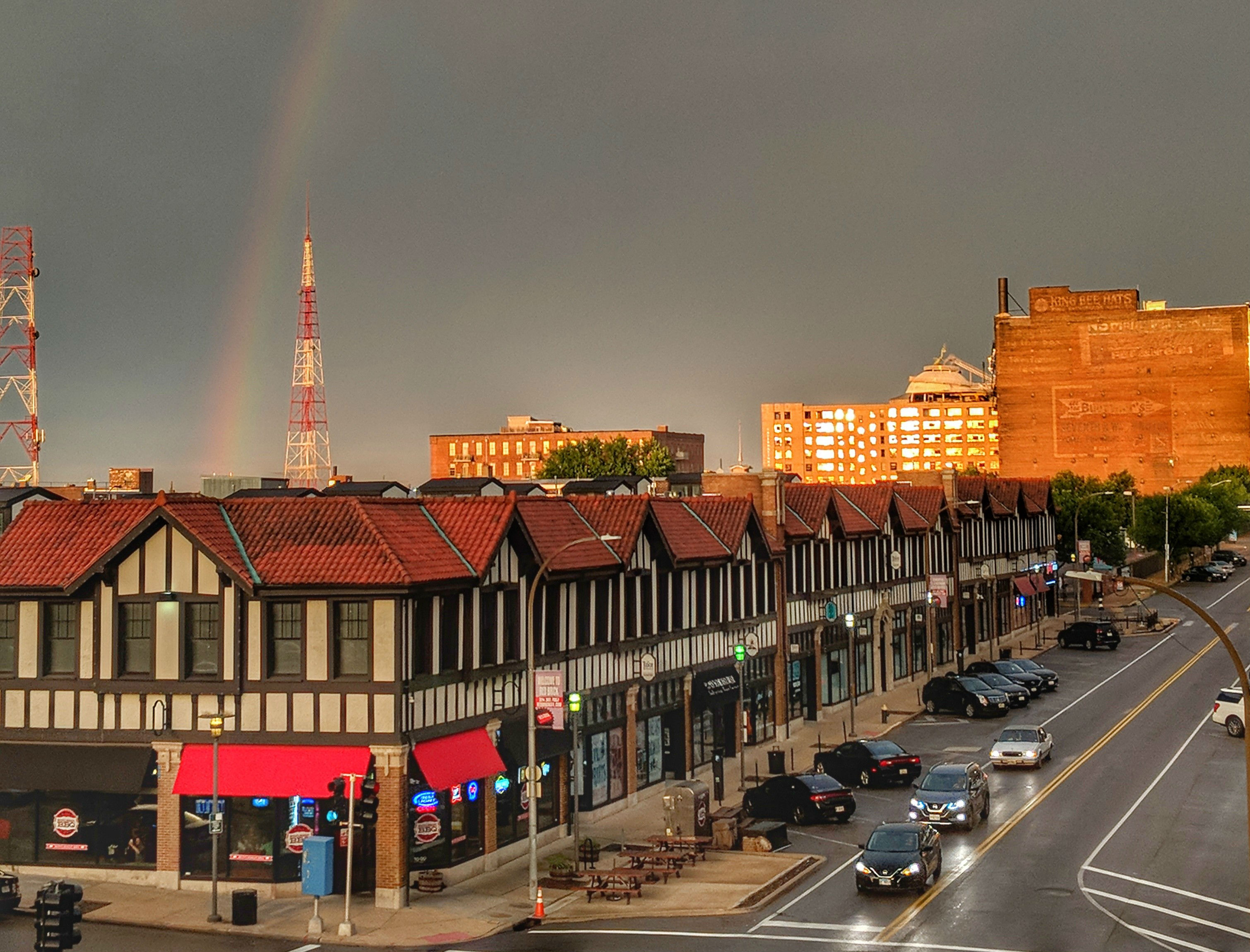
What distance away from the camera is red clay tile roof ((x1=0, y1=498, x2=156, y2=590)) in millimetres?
39656

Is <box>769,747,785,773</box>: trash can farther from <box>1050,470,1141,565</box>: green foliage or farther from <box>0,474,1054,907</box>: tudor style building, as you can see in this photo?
<box>1050,470,1141,565</box>: green foliage

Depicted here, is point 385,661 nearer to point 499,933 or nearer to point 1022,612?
point 499,933

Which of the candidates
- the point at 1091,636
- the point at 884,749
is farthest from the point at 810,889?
the point at 1091,636

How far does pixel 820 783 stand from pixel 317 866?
60.1 ft

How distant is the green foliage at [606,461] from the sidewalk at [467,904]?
11869 cm

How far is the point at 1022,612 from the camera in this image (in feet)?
362

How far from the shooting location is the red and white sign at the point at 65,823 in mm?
39750

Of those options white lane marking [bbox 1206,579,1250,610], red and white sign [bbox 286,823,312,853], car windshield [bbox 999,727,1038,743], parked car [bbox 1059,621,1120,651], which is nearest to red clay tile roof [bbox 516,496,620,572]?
red and white sign [bbox 286,823,312,853]

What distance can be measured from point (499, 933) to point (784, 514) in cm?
3566

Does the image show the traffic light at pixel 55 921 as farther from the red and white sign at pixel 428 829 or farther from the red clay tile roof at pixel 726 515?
the red clay tile roof at pixel 726 515

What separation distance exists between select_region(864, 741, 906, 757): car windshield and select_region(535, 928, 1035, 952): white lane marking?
67.7 feet

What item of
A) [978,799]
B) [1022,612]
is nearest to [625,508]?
[978,799]

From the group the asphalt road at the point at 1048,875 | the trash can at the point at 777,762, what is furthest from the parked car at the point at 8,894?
the trash can at the point at 777,762

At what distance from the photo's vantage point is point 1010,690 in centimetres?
7212
